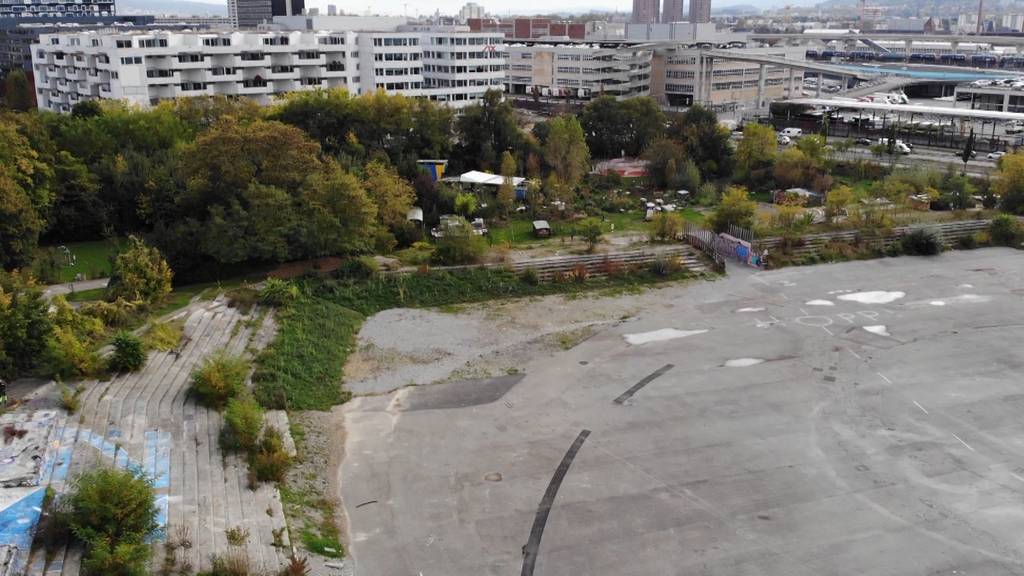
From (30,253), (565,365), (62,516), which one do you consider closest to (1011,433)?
(565,365)

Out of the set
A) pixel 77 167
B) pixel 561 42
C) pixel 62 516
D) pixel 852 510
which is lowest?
pixel 852 510

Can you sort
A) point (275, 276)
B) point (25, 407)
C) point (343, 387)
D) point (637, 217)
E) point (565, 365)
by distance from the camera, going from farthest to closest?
point (637, 217), point (275, 276), point (565, 365), point (343, 387), point (25, 407)

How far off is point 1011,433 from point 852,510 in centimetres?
509

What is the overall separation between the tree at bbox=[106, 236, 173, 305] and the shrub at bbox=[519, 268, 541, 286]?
10.4m

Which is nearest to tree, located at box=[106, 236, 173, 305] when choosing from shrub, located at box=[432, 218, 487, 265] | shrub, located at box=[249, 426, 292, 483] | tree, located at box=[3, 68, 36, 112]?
shrub, located at box=[249, 426, 292, 483]

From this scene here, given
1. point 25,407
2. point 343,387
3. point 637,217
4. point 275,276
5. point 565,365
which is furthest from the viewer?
point 637,217

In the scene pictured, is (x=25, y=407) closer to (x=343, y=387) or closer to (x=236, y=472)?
(x=236, y=472)

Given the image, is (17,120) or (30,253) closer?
(30,253)

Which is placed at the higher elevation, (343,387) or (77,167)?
(77,167)

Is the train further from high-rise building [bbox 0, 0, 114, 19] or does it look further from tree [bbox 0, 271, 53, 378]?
tree [bbox 0, 271, 53, 378]

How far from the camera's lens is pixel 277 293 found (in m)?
23.0

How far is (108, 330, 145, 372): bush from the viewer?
17500 mm

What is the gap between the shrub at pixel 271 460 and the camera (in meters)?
14.6

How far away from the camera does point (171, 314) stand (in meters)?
21.3
